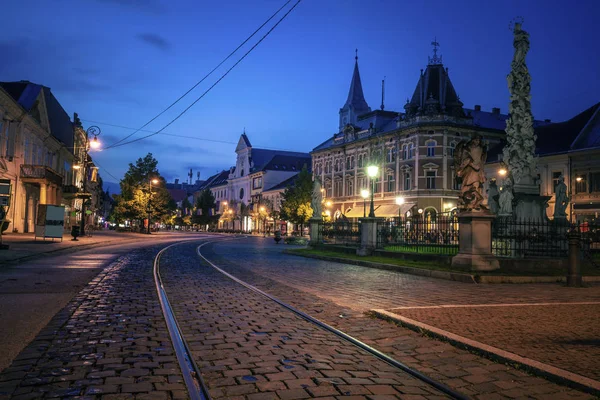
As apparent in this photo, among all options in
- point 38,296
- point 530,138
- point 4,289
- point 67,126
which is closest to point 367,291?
point 38,296

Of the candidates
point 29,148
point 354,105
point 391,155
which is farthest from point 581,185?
point 29,148

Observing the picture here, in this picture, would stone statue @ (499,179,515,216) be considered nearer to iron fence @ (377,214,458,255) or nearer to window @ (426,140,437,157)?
iron fence @ (377,214,458,255)

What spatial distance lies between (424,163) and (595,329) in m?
47.1

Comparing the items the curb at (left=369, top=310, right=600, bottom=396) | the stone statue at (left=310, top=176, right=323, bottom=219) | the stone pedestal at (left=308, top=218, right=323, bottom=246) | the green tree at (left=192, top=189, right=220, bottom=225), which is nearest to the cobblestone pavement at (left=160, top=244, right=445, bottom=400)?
the curb at (left=369, top=310, right=600, bottom=396)

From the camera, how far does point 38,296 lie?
9656mm

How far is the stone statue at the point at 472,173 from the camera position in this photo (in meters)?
15.4

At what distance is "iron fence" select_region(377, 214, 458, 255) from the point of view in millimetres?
18144

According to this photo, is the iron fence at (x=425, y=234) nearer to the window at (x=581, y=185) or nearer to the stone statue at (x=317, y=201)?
the stone statue at (x=317, y=201)

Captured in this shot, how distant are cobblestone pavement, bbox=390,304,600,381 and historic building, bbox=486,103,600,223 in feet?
108

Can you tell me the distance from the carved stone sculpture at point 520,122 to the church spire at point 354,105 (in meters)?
50.2

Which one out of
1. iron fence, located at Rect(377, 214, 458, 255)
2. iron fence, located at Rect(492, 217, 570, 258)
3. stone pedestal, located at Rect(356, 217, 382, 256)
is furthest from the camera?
stone pedestal, located at Rect(356, 217, 382, 256)

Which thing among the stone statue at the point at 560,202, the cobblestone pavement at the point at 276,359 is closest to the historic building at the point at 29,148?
the cobblestone pavement at the point at 276,359

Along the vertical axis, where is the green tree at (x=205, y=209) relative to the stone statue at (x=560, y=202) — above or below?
above

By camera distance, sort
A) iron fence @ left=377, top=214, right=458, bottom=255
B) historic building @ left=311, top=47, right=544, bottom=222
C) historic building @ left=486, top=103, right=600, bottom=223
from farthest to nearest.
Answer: historic building @ left=311, top=47, right=544, bottom=222, historic building @ left=486, top=103, right=600, bottom=223, iron fence @ left=377, top=214, right=458, bottom=255
